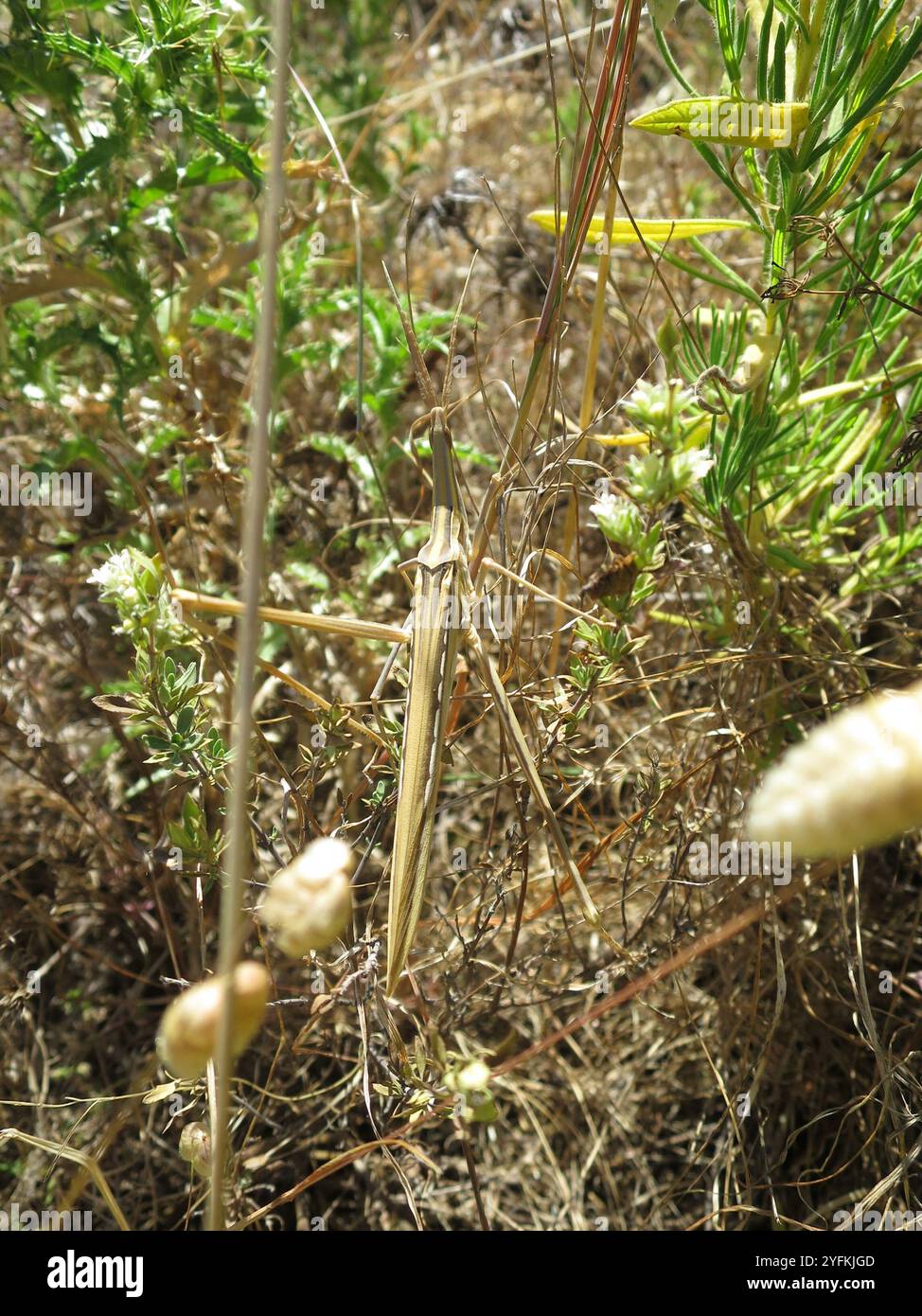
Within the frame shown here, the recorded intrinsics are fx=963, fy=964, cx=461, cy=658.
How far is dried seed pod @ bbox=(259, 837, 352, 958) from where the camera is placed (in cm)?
51

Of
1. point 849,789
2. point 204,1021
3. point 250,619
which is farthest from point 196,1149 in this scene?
point 849,789

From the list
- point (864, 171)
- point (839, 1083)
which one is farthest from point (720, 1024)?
point (864, 171)

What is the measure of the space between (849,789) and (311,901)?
10.9 inches

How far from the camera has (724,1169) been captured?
48.5 inches

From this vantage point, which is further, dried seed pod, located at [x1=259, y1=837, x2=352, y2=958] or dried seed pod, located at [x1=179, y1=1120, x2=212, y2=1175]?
dried seed pod, located at [x1=179, y1=1120, x2=212, y2=1175]

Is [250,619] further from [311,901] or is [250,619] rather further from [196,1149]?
[196,1149]

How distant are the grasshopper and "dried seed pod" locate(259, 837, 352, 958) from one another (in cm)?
21

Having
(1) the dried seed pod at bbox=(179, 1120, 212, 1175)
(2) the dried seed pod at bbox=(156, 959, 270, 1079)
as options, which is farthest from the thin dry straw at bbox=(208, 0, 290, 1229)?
(1) the dried seed pod at bbox=(179, 1120, 212, 1175)

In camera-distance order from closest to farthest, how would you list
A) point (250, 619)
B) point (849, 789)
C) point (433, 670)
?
point (849, 789) < point (250, 619) < point (433, 670)

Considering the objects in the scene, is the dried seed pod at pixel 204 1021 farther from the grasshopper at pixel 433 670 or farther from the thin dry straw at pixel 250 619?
the grasshopper at pixel 433 670

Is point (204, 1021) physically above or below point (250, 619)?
below

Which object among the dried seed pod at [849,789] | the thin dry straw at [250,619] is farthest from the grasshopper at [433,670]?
the dried seed pod at [849,789]

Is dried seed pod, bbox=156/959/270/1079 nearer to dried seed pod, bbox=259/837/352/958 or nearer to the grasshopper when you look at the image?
dried seed pod, bbox=259/837/352/958

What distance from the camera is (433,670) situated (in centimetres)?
82
